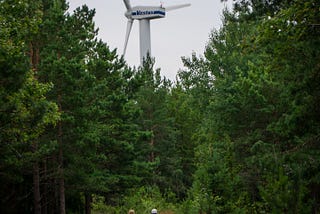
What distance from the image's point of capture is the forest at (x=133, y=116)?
48.3ft

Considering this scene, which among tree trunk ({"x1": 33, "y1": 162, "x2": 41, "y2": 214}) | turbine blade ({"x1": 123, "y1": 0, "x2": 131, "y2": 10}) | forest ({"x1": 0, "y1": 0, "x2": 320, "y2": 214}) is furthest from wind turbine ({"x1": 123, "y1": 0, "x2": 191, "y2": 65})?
tree trunk ({"x1": 33, "y1": 162, "x2": 41, "y2": 214})

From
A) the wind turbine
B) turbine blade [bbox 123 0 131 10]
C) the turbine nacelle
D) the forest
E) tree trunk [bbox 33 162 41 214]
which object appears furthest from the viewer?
the turbine nacelle

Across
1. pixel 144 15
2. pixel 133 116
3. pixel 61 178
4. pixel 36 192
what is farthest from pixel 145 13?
pixel 36 192

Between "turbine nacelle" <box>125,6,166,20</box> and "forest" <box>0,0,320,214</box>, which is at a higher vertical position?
"turbine nacelle" <box>125,6,166,20</box>

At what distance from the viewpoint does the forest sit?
1471cm

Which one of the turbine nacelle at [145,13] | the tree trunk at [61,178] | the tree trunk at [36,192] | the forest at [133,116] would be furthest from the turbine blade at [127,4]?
the tree trunk at [36,192]

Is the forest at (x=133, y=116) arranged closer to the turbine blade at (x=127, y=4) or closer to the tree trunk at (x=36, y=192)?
the tree trunk at (x=36, y=192)

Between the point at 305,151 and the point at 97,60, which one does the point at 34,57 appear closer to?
the point at 97,60

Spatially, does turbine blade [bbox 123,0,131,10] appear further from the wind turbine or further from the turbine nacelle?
the turbine nacelle

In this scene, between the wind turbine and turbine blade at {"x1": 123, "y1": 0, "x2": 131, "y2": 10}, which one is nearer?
the wind turbine

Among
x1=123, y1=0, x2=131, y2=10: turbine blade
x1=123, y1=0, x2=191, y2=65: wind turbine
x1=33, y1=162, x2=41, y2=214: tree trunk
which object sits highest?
x1=123, y1=0, x2=131, y2=10: turbine blade

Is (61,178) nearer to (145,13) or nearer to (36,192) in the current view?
(36,192)

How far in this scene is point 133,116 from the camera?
33812mm

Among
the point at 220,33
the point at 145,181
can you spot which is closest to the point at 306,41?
the point at 145,181
